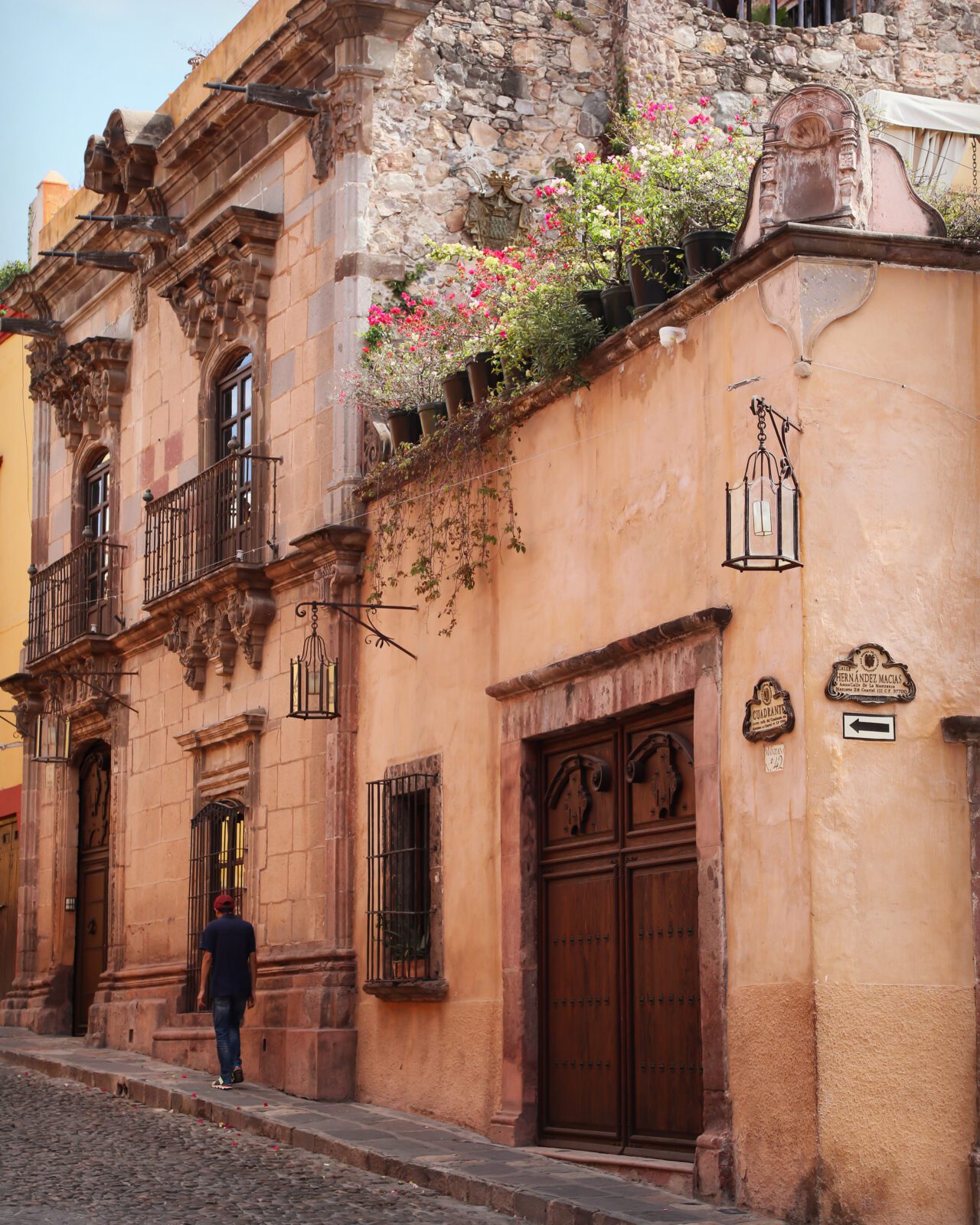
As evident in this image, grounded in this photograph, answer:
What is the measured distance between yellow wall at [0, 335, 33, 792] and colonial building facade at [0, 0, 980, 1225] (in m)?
2.67

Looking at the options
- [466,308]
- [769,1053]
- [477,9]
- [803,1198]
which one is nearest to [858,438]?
[769,1053]

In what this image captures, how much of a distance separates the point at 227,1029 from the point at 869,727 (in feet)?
20.9

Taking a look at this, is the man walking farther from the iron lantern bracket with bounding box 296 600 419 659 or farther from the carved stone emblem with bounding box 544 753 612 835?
Answer: the carved stone emblem with bounding box 544 753 612 835

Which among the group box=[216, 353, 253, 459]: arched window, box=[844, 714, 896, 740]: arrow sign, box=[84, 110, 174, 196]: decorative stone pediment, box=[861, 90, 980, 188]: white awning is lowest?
box=[844, 714, 896, 740]: arrow sign

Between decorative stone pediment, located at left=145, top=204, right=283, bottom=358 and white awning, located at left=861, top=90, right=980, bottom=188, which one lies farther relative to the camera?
decorative stone pediment, located at left=145, top=204, right=283, bottom=358

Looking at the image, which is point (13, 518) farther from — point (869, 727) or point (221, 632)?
point (869, 727)

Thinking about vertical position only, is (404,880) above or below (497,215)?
below

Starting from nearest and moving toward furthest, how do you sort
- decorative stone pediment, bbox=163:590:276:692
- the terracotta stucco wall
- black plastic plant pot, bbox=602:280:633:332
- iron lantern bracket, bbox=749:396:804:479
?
the terracotta stucco wall
iron lantern bracket, bbox=749:396:804:479
black plastic plant pot, bbox=602:280:633:332
decorative stone pediment, bbox=163:590:276:692

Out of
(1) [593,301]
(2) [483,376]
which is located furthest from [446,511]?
(1) [593,301]

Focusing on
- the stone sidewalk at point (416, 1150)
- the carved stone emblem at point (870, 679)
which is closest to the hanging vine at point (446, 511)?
the stone sidewalk at point (416, 1150)

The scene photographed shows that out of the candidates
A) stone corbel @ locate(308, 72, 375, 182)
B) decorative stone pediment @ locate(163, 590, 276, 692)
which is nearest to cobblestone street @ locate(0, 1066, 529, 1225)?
decorative stone pediment @ locate(163, 590, 276, 692)

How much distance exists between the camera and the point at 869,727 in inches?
351

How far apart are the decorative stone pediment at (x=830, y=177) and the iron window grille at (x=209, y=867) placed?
25.4 ft

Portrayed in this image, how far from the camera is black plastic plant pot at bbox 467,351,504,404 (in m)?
12.4
